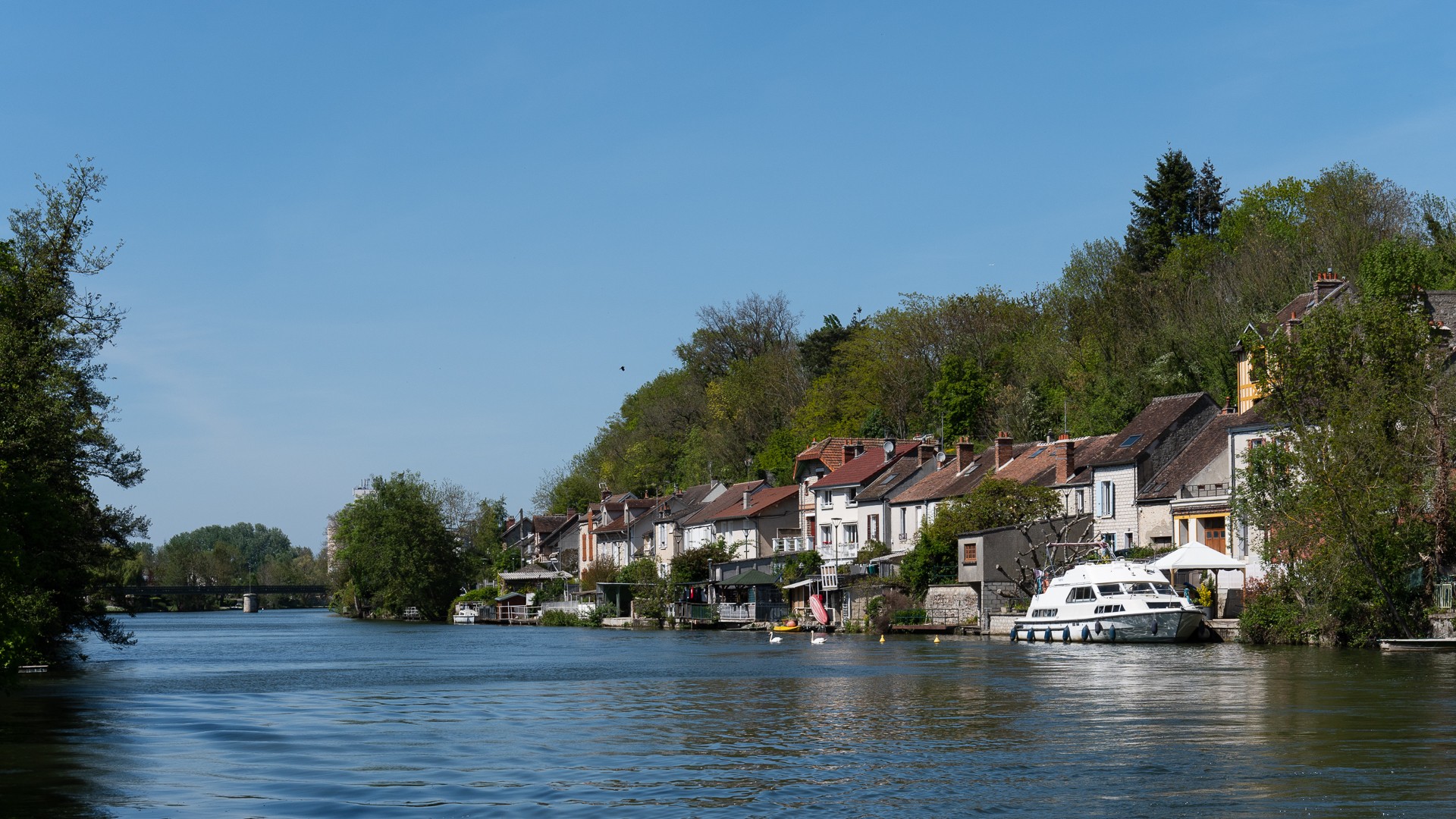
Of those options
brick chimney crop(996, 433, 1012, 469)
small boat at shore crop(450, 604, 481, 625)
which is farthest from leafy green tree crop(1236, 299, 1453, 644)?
small boat at shore crop(450, 604, 481, 625)

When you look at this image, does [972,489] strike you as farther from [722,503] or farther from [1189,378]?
[722,503]

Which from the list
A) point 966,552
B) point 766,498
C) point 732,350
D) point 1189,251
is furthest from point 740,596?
point 732,350

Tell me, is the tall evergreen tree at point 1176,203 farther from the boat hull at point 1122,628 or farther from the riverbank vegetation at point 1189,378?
the boat hull at point 1122,628

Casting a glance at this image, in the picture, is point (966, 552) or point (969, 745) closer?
point (969, 745)

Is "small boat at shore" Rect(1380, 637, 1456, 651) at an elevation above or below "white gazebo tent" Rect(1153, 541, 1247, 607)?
below

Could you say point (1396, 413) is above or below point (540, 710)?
above

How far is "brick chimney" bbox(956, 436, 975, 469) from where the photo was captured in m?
78.4

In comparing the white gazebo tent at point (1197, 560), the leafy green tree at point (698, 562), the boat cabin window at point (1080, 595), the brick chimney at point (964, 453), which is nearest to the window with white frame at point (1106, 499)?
the boat cabin window at point (1080, 595)

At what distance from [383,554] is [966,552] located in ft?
238

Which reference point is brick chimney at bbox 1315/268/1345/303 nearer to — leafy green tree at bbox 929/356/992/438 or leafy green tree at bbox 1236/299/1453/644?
leafy green tree at bbox 1236/299/1453/644

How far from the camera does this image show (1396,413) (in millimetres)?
45344

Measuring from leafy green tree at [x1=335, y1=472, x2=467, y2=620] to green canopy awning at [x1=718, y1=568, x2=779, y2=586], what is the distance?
45.9 meters

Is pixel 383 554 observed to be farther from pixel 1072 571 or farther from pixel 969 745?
pixel 969 745

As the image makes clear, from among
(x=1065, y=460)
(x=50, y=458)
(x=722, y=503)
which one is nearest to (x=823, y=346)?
(x=722, y=503)
